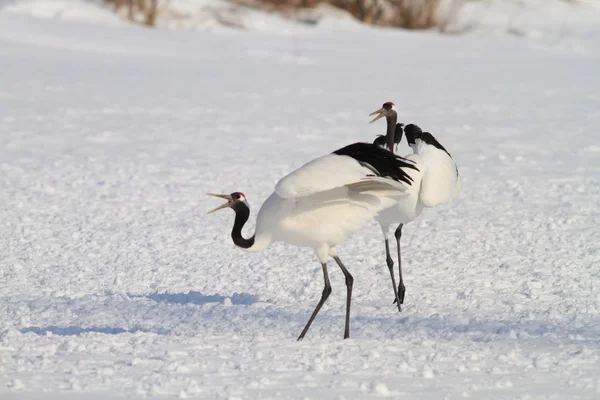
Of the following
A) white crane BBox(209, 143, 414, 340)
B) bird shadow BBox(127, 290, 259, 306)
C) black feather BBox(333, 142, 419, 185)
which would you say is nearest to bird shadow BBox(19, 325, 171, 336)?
bird shadow BBox(127, 290, 259, 306)

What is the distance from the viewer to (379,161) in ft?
14.5

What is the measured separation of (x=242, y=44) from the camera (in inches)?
650

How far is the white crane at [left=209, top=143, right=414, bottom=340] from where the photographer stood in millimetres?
4320

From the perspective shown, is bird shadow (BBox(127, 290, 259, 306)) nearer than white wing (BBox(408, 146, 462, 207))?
No

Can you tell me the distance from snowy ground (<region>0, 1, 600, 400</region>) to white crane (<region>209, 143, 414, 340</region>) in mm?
457

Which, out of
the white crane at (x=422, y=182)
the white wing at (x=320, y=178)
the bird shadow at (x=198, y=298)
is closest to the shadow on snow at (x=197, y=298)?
the bird shadow at (x=198, y=298)

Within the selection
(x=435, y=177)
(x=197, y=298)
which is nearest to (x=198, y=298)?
(x=197, y=298)

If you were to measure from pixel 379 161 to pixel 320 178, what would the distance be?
12.4 inches

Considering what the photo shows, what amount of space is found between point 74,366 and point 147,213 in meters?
3.08

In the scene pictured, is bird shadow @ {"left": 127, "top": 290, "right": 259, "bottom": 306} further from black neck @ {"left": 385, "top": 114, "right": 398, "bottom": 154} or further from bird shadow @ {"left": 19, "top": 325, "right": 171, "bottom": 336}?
black neck @ {"left": 385, "top": 114, "right": 398, "bottom": 154}

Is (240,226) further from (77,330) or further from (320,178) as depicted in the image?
(77,330)

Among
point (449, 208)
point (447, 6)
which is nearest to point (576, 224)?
point (449, 208)

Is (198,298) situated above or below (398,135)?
below

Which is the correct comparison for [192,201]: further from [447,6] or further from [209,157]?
[447,6]
